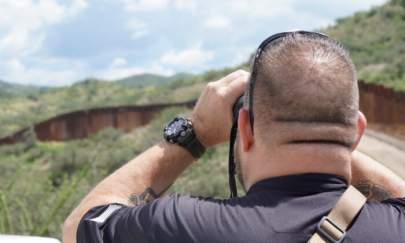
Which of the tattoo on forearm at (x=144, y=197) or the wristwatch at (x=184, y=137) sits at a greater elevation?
the wristwatch at (x=184, y=137)

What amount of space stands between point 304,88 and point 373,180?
0.70 metres

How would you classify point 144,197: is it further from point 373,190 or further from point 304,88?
point 373,190

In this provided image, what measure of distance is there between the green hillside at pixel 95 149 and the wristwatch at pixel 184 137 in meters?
4.68

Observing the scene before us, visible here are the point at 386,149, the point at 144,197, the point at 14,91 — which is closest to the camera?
the point at 144,197

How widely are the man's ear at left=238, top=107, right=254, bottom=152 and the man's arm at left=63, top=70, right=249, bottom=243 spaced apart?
0.29m

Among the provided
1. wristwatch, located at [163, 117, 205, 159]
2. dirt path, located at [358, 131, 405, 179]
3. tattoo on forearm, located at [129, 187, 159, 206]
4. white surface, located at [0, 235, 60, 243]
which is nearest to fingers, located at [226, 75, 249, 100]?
wristwatch, located at [163, 117, 205, 159]

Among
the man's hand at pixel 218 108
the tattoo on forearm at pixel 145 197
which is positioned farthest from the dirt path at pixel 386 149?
the tattoo on forearm at pixel 145 197

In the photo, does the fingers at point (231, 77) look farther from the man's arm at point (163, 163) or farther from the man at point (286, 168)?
the man at point (286, 168)

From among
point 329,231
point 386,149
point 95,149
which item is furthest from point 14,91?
point 329,231

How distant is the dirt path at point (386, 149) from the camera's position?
1939cm

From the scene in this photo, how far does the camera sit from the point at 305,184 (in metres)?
2.31

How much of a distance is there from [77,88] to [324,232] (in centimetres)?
9476

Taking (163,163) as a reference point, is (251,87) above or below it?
above

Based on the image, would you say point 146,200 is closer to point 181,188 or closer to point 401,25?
point 181,188
